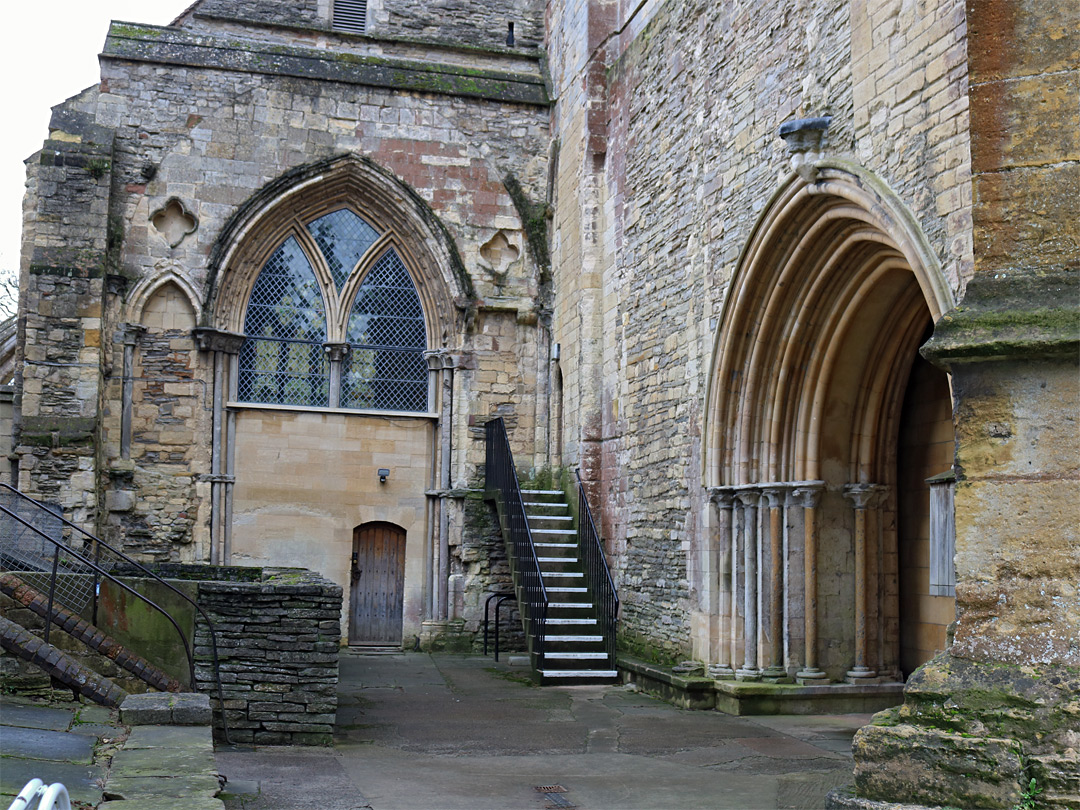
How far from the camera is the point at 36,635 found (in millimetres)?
7332

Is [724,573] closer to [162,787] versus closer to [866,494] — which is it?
[866,494]

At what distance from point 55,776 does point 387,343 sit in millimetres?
9678

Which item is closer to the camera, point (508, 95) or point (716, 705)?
point (716, 705)

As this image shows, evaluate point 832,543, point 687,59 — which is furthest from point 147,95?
point 832,543

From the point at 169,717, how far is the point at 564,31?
410 inches

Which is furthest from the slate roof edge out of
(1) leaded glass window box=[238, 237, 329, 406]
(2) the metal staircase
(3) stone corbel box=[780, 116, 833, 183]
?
(3) stone corbel box=[780, 116, 833, 183]

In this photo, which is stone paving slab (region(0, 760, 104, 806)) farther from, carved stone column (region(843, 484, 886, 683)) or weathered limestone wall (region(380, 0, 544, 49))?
weathered limestone wall (region(380, 0, 544, 49))

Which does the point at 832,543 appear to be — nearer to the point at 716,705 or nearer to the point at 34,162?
the point at 716,705

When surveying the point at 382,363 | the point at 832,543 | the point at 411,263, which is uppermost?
the point at 411,263

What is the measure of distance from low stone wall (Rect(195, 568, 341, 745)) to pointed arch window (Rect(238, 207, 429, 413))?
6.62 metres

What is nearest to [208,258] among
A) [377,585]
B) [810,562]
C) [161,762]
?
[377,585]

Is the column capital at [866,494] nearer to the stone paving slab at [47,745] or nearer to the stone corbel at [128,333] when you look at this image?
the stone paving slab at [47,745]

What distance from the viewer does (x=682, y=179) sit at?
34.4 ft

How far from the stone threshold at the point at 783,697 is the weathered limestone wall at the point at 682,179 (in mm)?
504
